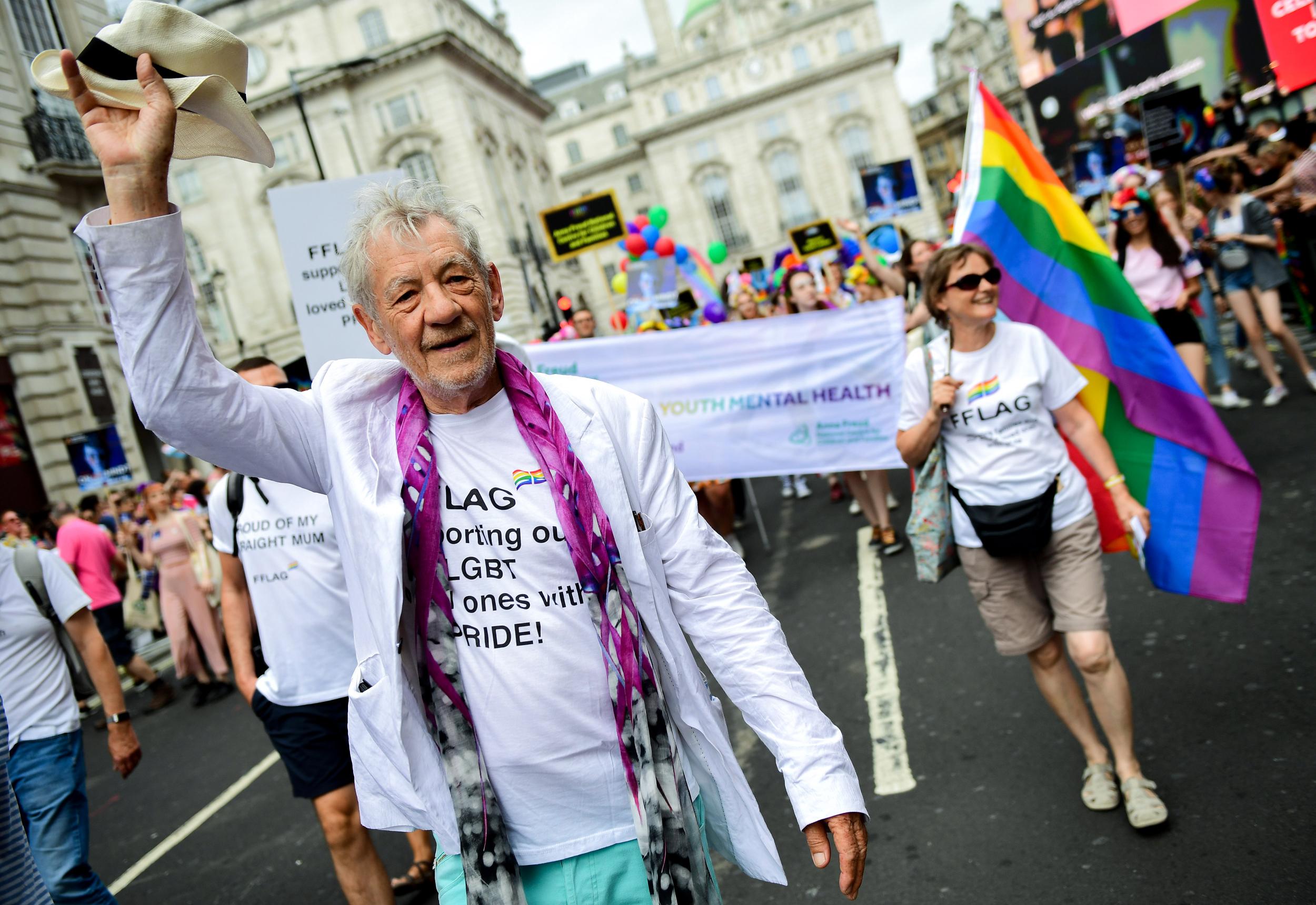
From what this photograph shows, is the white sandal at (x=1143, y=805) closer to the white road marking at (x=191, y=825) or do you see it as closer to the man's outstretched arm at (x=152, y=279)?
the man's outstretched arm at (x=152, y=279)

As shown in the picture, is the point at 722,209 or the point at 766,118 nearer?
the point at 766,118

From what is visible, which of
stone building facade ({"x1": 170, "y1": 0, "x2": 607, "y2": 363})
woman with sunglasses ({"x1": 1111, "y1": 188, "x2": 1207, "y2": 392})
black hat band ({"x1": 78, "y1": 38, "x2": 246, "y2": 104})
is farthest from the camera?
stone building facade ({"x1": 170, "y1": 0, "x2": 607, "y2": 363})

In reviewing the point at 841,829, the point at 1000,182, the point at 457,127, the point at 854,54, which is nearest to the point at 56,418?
the point at 1000,182

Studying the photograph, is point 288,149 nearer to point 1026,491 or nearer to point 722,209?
point 722,209

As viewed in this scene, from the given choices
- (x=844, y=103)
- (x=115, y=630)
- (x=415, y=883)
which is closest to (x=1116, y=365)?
(x=415, y=883)

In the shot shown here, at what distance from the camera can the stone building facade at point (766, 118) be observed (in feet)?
219

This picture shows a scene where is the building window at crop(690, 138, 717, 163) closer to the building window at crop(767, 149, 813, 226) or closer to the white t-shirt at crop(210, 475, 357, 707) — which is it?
the building window at crop(767, 149, 813, 226)

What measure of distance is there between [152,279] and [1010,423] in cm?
279

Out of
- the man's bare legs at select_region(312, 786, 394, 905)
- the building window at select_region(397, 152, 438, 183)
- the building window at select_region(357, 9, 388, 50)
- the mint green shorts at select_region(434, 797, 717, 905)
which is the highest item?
the building window at select_region(357, 9, 388, 50)

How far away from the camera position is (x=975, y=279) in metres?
3.56

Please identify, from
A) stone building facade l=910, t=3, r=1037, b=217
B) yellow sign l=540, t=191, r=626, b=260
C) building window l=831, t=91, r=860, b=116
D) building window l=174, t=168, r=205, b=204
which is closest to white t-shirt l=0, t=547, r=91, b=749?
yellow sign l=540, t=191, r=626, b=260

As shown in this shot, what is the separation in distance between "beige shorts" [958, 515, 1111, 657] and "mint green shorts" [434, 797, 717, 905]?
6.53 feet

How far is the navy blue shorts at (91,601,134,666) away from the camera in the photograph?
899cm

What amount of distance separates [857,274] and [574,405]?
8247 mm
